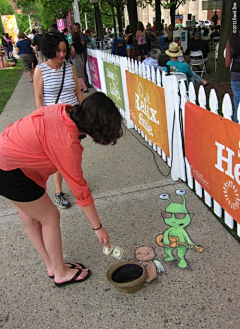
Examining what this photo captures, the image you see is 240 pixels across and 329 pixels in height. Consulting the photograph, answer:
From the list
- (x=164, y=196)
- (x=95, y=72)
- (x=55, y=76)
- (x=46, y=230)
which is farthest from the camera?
(x=95, y=72)

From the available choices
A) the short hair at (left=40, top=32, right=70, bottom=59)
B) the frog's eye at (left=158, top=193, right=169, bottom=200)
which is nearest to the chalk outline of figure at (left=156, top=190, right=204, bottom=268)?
the frog's eye at (left=158, top=193, right=169, bottom=200)

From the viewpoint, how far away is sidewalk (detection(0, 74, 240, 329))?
2.07 meters

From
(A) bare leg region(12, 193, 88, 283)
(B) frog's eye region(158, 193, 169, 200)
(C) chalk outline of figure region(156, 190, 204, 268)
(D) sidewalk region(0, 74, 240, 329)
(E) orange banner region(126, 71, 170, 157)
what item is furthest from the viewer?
(E) orange banner region(126, 71, 170, 157)

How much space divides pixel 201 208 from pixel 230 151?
0.96 meters

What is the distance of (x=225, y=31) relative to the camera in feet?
26.2

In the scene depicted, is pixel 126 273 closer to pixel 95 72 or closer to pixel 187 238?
pixel 187 238

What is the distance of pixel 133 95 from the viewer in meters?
4.86

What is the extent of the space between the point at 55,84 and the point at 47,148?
164 cm

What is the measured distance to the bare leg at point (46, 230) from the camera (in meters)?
1.96

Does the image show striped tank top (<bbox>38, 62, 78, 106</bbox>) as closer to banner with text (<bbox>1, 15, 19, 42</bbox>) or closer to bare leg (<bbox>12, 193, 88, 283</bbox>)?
bare leg (<bbox>12, 193, 88, 283</bbox>)

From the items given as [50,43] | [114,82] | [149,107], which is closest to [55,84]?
[50,43]

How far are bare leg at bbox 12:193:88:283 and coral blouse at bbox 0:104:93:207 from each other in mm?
207

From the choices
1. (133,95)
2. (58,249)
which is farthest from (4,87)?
(58,249)

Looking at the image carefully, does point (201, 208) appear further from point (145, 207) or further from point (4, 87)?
point (4, 87)
